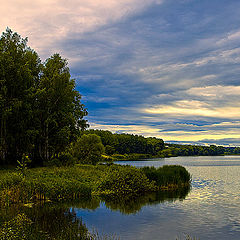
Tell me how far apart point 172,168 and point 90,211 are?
→ 19.6 m

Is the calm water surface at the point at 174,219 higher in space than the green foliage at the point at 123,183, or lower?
lower

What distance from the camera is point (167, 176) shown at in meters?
40.5

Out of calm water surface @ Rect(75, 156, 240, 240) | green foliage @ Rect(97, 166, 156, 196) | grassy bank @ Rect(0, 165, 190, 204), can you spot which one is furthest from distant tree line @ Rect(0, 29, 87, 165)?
calm water surface @ Rect(75, 156, 240, 240)

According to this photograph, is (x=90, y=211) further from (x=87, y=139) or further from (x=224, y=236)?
(x=87, y=139)

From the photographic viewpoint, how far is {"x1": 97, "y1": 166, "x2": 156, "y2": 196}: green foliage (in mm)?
35388

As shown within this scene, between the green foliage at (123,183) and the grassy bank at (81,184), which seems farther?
the green foliage at (123,183)

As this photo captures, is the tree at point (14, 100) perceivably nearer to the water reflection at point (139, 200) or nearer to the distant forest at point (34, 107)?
the distant forest at point (34, 107)

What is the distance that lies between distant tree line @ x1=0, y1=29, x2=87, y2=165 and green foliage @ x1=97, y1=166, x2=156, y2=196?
20.2 metres

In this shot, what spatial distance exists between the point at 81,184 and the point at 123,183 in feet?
17.6

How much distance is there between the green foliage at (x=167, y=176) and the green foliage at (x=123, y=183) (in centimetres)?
271

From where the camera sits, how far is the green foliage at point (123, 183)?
35388mm

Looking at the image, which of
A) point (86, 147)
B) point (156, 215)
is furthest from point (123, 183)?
point (86, 147)

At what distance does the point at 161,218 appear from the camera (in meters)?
24.4

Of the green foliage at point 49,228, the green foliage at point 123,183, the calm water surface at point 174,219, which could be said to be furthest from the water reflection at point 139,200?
the green foliage at point 49,228
